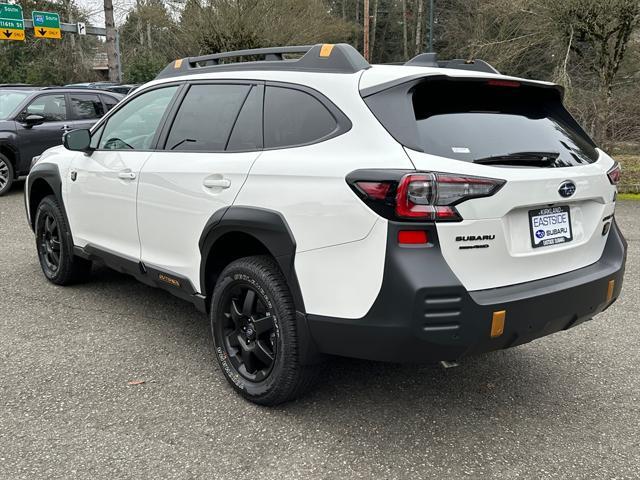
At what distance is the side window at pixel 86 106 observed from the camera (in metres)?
10.7

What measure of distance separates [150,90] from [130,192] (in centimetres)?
74

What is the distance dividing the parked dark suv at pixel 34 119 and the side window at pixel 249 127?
7.81 meters

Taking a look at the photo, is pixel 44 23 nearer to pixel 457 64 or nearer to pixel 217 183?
pixel 217 183

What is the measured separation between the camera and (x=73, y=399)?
3217 mm

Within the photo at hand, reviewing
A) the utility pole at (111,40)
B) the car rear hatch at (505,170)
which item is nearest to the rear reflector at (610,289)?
the car rear hatch at (505,170)

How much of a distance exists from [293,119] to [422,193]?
903 mm

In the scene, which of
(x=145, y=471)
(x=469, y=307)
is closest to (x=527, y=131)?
(x=469, y=307)

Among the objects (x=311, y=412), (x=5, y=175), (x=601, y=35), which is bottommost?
(x=311, y=412)

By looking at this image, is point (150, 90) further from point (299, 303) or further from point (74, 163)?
point (299, 303)

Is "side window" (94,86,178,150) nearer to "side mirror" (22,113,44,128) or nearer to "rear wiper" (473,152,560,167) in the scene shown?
"rear wiper" (473,152,560,167)

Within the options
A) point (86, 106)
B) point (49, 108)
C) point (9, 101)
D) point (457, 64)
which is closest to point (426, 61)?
point (457, 64)

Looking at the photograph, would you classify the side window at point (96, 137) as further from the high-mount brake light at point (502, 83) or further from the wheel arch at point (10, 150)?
the wheel arch at point (10, 150)

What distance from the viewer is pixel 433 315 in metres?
2.44

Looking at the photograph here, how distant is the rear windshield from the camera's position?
2.65m
